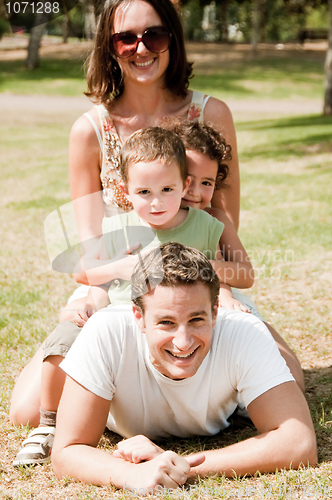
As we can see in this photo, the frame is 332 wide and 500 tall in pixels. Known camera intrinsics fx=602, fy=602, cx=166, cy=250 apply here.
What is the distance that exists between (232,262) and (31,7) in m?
1.81

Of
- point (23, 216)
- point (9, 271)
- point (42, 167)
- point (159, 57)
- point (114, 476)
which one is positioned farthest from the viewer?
point (42, 167)

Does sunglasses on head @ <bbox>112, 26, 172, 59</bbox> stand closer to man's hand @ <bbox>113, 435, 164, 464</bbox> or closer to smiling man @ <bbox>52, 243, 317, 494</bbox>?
smiling man @ <bbox>52, 243, 317, 494</bbox>

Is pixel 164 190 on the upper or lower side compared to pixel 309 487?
upper

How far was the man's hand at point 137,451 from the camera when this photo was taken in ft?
7.64

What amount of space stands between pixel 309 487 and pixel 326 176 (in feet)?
28.5

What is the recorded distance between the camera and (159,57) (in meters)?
3.20

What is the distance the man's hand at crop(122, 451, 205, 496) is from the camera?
7.30 feet

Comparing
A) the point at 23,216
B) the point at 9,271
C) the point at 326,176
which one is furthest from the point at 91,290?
the point at 326,176

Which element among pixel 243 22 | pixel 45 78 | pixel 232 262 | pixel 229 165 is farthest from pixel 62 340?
pixel 243 22

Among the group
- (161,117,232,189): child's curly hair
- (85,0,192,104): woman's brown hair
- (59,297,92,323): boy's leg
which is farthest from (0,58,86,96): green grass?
(59,297,92,323): boy's leg

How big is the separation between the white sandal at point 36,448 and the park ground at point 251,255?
0.04m

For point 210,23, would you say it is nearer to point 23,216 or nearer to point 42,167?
point 42,167

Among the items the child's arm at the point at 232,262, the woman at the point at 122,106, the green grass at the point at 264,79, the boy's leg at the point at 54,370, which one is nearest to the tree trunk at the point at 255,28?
the green grass at the point at 264,79

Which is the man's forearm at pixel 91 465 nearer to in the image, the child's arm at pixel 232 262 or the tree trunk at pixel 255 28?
the child's arm at pixel 232 262
